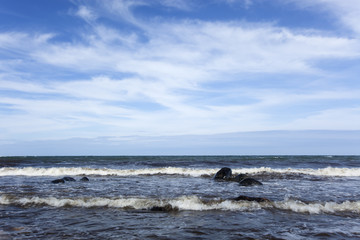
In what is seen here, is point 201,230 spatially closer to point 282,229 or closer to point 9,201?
point 282,229

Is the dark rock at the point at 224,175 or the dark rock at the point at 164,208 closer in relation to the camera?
the dark rock at the point at 164,208

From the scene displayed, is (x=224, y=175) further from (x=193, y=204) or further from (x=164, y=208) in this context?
(x=164, y=208)

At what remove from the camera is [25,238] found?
21.3 feet

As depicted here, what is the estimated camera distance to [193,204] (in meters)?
10.0

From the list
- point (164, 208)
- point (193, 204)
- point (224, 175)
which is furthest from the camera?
point (224, 175)

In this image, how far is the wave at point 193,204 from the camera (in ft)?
31.7

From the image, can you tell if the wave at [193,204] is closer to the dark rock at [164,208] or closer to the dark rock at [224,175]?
the dark rock at [164,208]

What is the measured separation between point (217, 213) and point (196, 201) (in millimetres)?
1407

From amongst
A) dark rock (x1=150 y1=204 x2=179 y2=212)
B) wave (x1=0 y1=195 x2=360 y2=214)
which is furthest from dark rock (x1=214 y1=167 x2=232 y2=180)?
dark rock (x1=150 y1=204 x2=179 y2=212)

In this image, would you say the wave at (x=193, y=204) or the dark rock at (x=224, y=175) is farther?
the dark rock at (x=224, y=175)

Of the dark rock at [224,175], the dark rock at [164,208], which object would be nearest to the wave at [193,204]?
the dark rock at [164,208]

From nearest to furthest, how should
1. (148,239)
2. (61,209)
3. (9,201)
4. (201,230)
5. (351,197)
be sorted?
(148,239)
(201,230)
(61,209)
(9,201)
(351,197)

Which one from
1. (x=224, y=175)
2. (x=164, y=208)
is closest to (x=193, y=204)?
(x=164, y=208)

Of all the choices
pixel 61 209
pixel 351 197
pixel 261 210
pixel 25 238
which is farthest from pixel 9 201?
pixel 351 197
